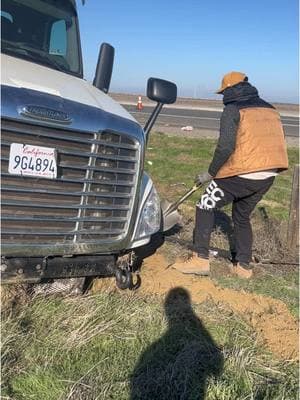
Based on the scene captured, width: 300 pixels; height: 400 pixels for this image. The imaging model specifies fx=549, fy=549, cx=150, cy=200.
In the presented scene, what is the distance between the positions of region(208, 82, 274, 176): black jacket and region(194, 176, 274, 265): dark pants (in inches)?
8.0

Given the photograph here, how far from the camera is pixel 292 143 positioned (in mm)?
17953

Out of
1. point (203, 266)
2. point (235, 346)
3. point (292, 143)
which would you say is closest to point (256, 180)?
point (203, 266)

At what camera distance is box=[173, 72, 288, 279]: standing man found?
5348 millimetres

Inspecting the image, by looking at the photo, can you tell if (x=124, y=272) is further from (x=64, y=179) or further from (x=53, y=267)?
(x=64, y=179)

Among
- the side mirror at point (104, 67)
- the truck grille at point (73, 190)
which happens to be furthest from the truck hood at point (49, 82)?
the side mirror at point (104, 67)

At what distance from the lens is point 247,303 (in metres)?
5.21

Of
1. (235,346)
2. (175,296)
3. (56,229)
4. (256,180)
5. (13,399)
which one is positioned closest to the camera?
(13,399)

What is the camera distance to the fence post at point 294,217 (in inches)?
255

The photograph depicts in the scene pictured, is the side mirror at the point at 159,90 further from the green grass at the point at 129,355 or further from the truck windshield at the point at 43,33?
the green grass at the point at 129,355

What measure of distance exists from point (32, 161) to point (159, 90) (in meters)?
1.89

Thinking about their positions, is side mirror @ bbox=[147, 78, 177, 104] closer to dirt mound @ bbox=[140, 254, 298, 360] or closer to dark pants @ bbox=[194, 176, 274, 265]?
dark pants @ bbox=[194, 176, 274, 265]

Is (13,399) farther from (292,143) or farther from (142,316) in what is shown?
(292,143)

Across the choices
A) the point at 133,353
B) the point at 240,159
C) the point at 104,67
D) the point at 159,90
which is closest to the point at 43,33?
the point at 104,67

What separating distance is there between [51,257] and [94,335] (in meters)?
0.63
